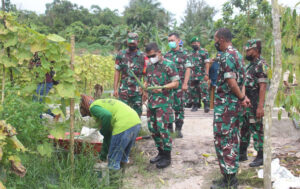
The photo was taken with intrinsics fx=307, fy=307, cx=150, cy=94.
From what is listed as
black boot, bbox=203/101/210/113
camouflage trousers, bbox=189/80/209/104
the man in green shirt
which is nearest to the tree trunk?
the man in green shirt

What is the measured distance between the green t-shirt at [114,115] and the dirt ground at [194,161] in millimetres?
674

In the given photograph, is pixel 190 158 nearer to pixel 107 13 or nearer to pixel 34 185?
pixel 34 185

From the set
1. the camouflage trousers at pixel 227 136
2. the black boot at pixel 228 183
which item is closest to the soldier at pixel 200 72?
the camouflage trousers at pixel 227 136

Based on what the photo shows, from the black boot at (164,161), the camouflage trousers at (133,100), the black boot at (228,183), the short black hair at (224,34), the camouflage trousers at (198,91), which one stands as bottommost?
the black boot at (228,183)

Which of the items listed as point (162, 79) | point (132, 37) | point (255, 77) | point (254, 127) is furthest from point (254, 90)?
point (132, 37)

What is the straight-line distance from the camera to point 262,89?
3969 millimetres

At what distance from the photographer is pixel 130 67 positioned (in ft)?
17.9

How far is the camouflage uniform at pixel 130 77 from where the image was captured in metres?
5.40

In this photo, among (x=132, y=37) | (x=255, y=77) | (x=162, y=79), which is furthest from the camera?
(x=132, y=37)

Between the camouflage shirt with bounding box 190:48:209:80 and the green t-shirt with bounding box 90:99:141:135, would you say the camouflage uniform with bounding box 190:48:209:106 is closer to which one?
the camouflage shirt with bounding box 190:48:209:80

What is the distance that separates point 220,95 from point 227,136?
18.5 inches

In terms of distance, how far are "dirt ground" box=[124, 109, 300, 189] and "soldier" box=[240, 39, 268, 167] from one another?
0.49 metres

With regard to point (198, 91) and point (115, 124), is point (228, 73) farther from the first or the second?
point (198, 91)

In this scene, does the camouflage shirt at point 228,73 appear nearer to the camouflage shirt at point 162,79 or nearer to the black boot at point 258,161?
the camouflage shirt at point 162,79
